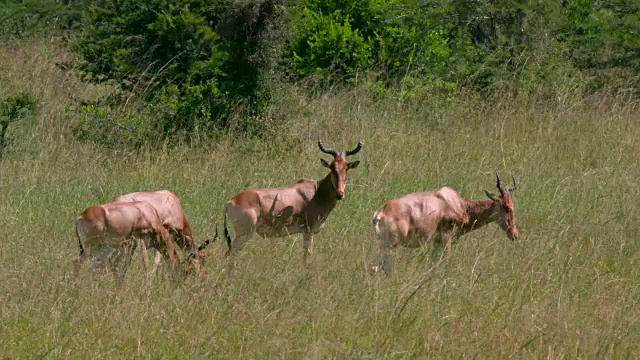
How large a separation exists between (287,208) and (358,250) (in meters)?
1.44

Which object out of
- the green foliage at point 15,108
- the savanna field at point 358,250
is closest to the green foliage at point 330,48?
the savanna field at point 358,250

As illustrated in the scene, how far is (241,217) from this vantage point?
1040 cm

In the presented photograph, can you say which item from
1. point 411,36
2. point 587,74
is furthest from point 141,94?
point 587,74

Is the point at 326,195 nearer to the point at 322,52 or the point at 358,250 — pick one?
the point at 358,250

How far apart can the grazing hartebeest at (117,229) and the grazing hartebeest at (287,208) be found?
110 cm

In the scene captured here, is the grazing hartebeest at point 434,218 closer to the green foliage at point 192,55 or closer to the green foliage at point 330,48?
the green foliage at point 192,55

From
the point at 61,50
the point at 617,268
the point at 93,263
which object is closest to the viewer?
the point at 93,263

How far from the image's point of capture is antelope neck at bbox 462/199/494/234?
1045 centimetres

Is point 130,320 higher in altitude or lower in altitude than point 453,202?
higher

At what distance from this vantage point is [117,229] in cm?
892

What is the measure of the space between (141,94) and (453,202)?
6.26 metres

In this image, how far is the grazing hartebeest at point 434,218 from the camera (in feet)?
31.6

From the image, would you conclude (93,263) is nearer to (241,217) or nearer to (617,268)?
(241,217)

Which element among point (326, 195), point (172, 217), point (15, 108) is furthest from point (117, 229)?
point (15, 108)
